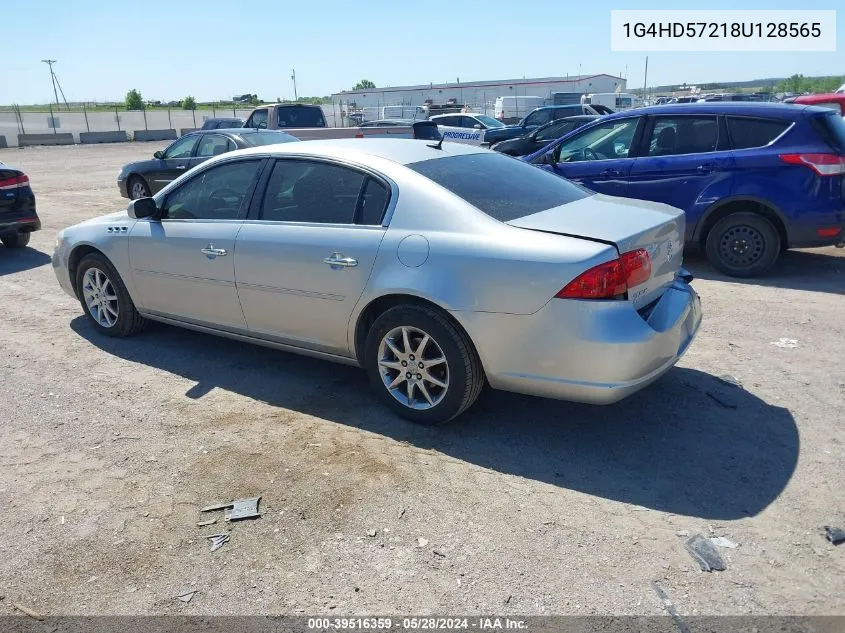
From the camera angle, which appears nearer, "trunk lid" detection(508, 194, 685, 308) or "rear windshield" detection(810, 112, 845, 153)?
"trunk lid" detection(508, 194, 685, 308)

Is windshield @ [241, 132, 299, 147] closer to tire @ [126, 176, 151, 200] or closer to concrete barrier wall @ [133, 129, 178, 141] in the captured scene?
tire @ [126, 176, 151, 200]

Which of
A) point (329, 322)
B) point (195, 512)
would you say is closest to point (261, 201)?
point (329, 322)

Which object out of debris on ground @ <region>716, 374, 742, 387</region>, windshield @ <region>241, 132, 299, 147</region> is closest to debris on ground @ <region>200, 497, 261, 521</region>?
debris on ground @ <region>716, 374, 742, 387</region>

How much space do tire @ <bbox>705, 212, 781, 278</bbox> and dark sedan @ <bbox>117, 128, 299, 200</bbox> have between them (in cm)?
697

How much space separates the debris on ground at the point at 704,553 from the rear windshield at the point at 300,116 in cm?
1562

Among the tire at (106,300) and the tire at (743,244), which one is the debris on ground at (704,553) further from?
the tire at (743,244)

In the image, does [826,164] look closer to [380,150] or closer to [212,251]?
[380,150]

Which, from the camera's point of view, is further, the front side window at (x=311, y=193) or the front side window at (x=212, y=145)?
the front side window at (x=212, y=145)

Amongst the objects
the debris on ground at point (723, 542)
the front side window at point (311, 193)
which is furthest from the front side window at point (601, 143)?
the debris on ground at point (723, 542)

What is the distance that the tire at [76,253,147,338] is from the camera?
5676 mm

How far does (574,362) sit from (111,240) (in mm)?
3941

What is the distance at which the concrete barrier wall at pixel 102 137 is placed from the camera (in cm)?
3856

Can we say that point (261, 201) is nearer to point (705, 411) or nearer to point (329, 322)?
point (329, 322)

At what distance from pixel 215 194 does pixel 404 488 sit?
2730mm
